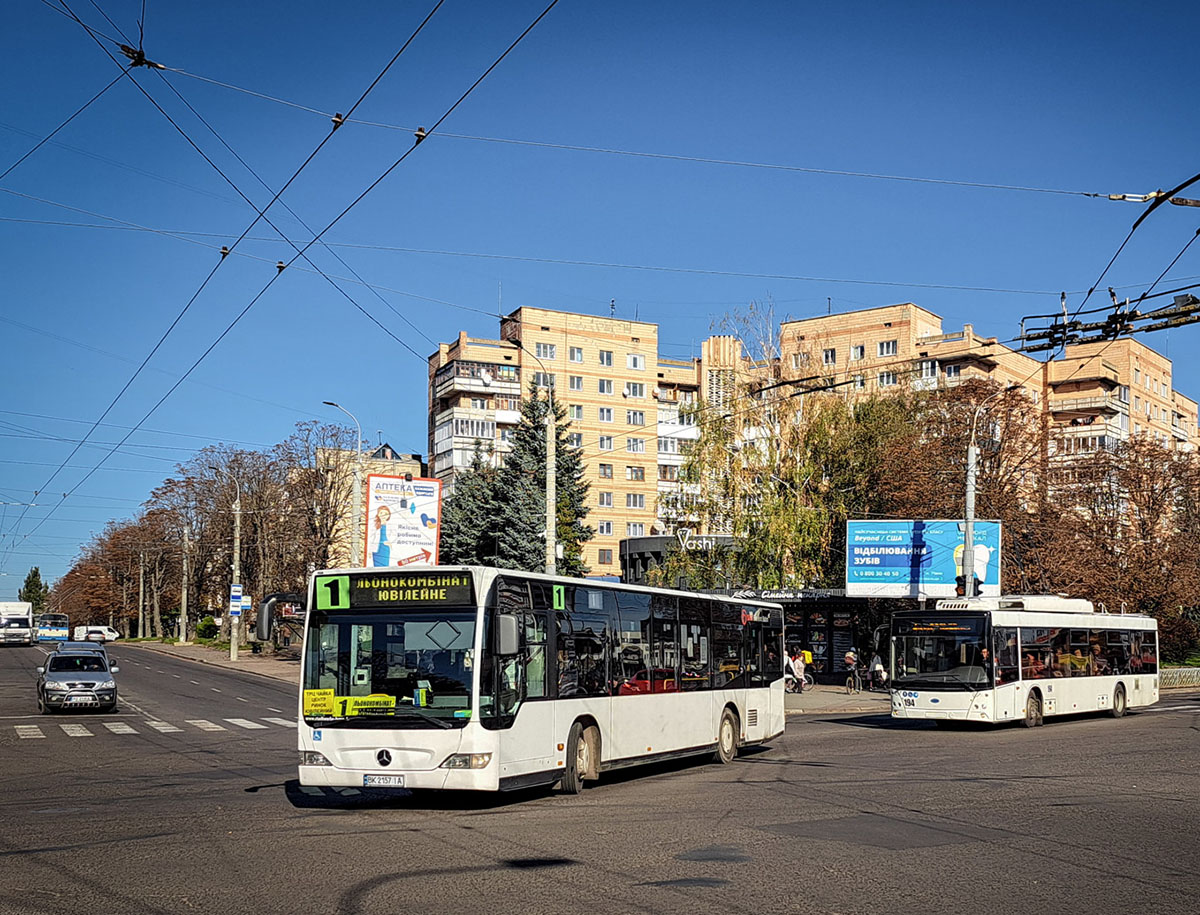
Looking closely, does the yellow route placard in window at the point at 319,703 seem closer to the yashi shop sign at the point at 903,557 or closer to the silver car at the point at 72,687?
the silver car at the point at 72,687

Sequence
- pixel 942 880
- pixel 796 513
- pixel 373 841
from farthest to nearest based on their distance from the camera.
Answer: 1. pixel 796 513
2. pixel 373 841
3. pixel 942 880

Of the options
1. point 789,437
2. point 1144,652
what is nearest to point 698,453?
point 789,437

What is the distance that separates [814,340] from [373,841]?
40.4m

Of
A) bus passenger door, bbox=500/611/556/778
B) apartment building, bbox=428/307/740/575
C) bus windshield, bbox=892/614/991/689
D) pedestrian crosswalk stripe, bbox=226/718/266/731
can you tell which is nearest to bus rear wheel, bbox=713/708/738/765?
bus passenger door, bbox=500/611/556/778

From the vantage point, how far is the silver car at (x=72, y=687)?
30.5 meters

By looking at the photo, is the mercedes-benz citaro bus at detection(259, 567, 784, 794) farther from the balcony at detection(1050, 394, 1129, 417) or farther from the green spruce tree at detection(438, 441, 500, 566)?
the balcony at detection(1050, 394, 1129, 417)

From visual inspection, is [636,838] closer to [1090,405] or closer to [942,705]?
[942,705]

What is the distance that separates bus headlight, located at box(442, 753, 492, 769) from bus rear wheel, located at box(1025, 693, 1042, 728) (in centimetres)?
1935

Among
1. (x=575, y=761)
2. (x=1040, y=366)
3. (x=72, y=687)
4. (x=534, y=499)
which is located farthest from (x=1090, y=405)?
(x=575, y=761)

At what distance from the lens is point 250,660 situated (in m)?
66.9

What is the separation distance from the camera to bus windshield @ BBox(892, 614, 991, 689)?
27.6 m

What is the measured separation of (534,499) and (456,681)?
Result: 4084 centimetres

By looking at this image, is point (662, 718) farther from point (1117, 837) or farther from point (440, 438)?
point (440, 438)

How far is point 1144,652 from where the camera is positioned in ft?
116
